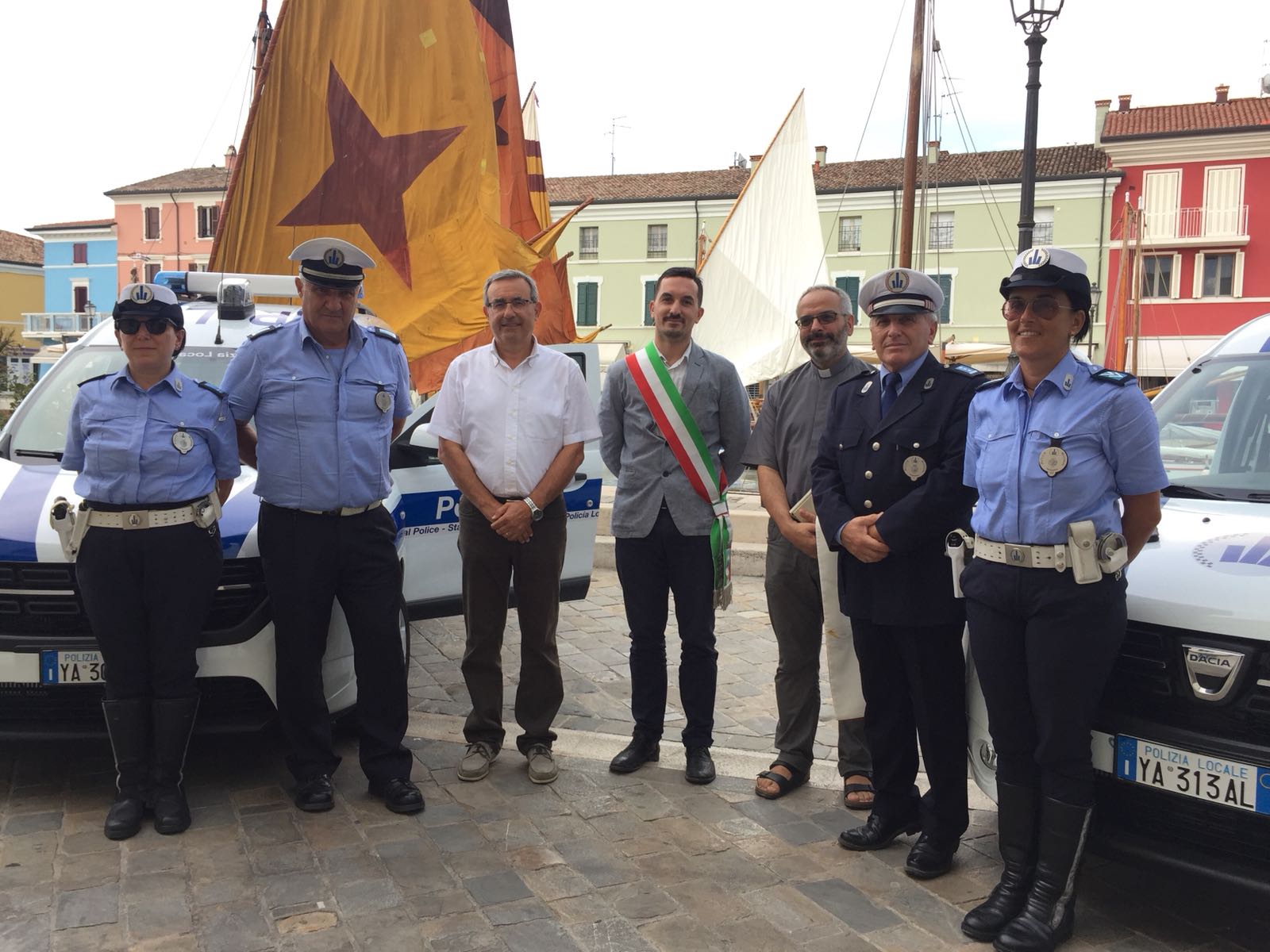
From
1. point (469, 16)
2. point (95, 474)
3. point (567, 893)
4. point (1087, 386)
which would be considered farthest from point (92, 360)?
point (469, 16)

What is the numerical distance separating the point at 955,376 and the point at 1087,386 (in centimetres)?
61

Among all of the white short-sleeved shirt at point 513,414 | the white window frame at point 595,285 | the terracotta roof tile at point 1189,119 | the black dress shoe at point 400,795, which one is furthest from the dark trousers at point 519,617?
the white window frame at point 595,285

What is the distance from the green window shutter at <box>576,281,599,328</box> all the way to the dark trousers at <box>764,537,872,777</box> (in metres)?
46.4

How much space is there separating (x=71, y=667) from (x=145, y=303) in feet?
4.53

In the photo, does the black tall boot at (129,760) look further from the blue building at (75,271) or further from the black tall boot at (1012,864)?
the blue building at (75,271)

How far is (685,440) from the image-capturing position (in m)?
4.61

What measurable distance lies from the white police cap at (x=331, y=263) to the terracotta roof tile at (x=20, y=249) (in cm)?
7700

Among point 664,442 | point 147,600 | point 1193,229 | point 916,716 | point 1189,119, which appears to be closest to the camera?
point 916,716

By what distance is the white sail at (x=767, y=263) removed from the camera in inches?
→ 930

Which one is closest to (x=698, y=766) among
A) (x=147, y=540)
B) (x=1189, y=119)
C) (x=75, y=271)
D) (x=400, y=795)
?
(x=400, y=795)

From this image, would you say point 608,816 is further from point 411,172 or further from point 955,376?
point 411,172

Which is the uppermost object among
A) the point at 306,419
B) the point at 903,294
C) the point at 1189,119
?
the point at 1189,119

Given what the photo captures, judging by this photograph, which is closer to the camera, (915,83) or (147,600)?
(147,600)

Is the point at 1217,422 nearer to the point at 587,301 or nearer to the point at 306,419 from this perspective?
the point at 306,419
